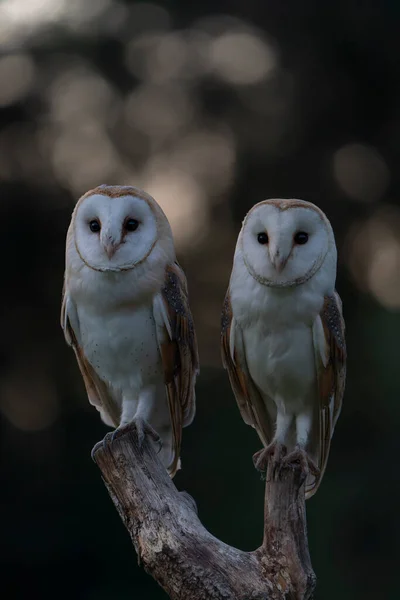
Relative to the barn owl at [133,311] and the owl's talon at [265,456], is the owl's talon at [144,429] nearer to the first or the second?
the barn owl at [133,311]

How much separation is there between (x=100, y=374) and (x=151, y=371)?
0.47 feet

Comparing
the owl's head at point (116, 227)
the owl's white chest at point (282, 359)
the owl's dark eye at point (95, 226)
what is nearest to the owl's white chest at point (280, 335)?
the owl's white chest at point (282, 359)

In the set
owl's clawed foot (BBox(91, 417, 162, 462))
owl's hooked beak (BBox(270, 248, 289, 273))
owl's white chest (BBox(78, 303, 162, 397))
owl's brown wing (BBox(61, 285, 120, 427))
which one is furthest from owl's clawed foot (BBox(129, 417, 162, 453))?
owl's hooked beak (BBox(270, 248, 289, 273))

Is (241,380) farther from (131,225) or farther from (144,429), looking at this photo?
(131,225)

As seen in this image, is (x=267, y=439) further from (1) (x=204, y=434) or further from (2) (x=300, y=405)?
(1) (x=204, y=434)

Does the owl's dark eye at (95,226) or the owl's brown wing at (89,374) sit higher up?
the owl's dark eye at (95,226)

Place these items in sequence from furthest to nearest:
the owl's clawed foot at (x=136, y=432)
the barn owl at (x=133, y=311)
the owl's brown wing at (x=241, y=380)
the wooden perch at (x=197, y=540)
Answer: the owl's brown wing at (x=241, y=380) → the barn owl at (x=133, y=311) → the owl's clawed foot at (x=136, y=432) → the wooden perch at (x=197, y=540)

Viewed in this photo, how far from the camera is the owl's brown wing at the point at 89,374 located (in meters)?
2.39

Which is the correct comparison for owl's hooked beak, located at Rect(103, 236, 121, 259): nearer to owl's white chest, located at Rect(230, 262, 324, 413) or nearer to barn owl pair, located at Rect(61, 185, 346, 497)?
barn owl pair, located at Rect(61, 185, 346, 497)

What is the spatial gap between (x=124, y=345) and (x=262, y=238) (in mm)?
407

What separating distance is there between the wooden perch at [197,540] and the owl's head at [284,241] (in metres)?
0.43

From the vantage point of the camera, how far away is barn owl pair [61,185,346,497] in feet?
7.25

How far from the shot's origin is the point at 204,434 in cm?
441

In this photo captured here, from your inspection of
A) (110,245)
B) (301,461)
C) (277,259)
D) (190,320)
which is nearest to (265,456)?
(301,461)
